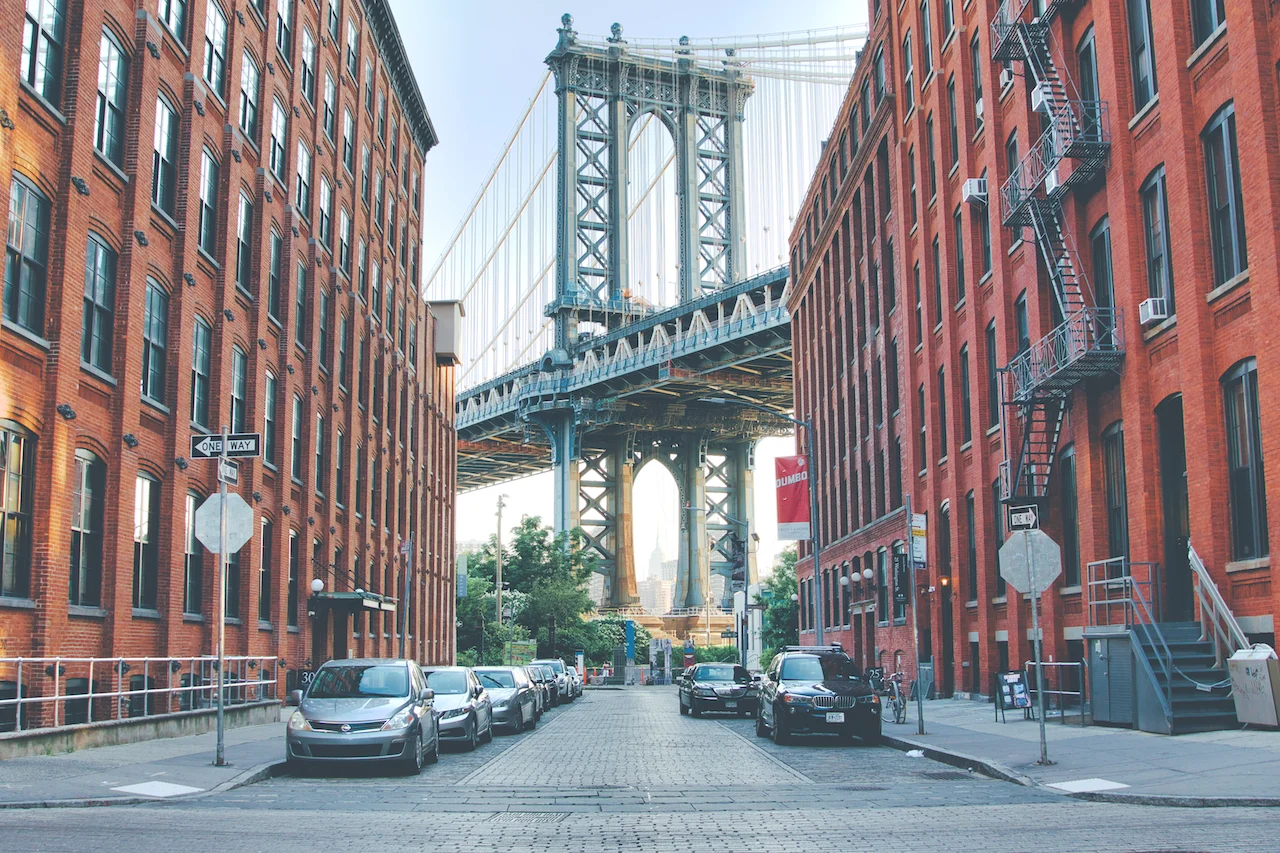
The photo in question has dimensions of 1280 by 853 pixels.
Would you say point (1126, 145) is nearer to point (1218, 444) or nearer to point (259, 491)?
point (1218, 444)

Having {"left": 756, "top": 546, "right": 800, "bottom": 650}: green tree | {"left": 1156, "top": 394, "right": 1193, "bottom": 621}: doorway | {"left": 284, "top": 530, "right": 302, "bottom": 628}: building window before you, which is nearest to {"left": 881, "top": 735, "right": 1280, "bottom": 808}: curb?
{"left": 1156, "top": 394, "right": 1193, "bottom": 621}: doorway

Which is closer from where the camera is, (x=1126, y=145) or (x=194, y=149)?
(x=1126, y=145)

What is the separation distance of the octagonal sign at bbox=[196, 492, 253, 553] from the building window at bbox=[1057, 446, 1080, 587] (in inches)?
642

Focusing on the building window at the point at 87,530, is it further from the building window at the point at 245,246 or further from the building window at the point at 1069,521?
the building window at the point at 1069,521

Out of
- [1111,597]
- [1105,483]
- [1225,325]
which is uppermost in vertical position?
[1225,325]

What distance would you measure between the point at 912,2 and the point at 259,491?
2320 centimetres

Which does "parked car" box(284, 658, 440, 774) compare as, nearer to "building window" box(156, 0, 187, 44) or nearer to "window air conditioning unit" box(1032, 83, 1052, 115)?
"building window" box(156, 0, 187, 44)

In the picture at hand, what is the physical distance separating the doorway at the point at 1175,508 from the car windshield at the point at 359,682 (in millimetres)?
12276

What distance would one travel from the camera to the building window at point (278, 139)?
3334 cm

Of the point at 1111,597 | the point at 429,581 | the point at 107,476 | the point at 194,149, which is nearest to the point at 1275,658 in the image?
the point at 1111,597

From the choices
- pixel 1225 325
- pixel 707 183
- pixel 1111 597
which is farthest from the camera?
pixel 707 183

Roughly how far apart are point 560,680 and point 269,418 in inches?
668

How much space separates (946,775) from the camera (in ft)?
53.8

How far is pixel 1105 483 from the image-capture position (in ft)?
81.1
